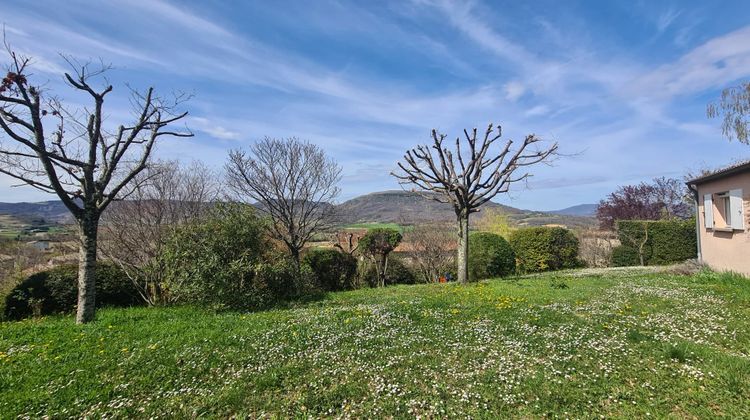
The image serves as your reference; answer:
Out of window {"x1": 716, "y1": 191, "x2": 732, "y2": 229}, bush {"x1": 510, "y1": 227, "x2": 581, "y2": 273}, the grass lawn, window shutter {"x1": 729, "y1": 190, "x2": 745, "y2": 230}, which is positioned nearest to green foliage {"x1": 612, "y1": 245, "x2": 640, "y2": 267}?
bush {"x1": 510, "y1": 227, "x2": 581, "y2": 273}

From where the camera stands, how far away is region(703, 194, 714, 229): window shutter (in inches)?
534

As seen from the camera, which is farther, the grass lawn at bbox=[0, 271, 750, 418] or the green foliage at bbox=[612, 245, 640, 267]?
the green foliage at bbox=[612, 245, 640, 267]

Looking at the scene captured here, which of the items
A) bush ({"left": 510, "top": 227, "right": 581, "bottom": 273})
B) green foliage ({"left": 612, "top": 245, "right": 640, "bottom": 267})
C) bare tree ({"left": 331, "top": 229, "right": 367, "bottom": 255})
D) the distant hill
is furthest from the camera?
bush ({"left": 510, "top": 227, "right": 581, "bottom": 273})

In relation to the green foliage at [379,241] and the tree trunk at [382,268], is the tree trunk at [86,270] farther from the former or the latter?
the tree trunk at [382,268]

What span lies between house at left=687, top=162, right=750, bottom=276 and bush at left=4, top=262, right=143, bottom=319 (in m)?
21.3

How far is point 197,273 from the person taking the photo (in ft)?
32.5

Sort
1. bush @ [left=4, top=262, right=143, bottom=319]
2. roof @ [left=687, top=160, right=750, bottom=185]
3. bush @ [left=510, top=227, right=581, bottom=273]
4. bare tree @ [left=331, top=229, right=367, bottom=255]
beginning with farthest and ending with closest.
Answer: bush @ [left=510, top=227, right=581, bottom=273] → bare tree @ [left=331, top=229, right=367, bottom=255] → roof @ [left=687, top=160, right=750, bottom=185] → bush @ [left=4, top=262, right=143, bottom=319]

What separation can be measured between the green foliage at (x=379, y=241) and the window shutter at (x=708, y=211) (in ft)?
45.4

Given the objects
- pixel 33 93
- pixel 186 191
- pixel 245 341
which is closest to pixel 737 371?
pixel 245 341

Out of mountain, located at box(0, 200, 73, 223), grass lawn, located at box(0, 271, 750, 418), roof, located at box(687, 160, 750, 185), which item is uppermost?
roof, located at box(687, 160, 750, 185)

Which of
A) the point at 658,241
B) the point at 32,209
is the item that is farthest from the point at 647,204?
the point at 32,209

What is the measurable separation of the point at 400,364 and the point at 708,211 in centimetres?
1611

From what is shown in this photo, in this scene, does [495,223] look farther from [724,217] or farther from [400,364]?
[400,364]

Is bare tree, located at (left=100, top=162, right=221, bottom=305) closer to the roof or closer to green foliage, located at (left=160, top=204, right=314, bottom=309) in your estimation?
green foliage, located at (left=160, top=204, right=314, bottom=309)
